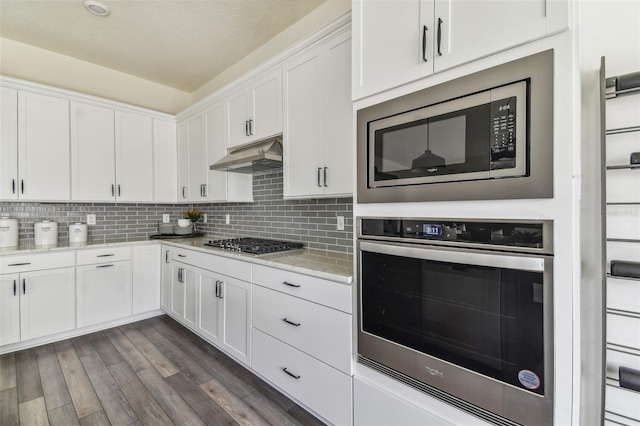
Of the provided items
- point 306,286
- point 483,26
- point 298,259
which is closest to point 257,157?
point 298,259

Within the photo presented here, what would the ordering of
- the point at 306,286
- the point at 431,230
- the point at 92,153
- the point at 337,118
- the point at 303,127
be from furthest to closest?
the point at 92,153 < the point at 303,127 < the point at 337,118 < the point at 306,286 < the point at 431,230

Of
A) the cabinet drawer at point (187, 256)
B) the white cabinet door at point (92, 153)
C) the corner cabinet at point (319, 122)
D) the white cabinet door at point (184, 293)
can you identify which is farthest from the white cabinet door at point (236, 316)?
the white cabinet door at point (92, 153)

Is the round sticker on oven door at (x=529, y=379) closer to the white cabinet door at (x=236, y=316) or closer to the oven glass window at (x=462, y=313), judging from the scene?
the oven glass window at (x=462, y=313)

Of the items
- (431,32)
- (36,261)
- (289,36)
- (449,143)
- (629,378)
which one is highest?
(289,36)

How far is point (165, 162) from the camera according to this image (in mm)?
3879

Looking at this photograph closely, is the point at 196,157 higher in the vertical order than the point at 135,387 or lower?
higher

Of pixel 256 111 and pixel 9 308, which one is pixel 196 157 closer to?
pixel 256 111

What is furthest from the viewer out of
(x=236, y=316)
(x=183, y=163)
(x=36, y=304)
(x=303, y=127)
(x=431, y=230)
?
(x=183, y=163)

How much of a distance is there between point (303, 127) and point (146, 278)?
2.70m

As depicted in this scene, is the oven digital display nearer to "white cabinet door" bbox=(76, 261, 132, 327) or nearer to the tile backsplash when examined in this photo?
the tile backsplash

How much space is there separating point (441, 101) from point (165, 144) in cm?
372

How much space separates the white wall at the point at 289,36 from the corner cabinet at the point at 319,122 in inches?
9.4

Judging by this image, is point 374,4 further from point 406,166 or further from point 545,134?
point 545,134

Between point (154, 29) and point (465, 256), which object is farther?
point (154, 29)
